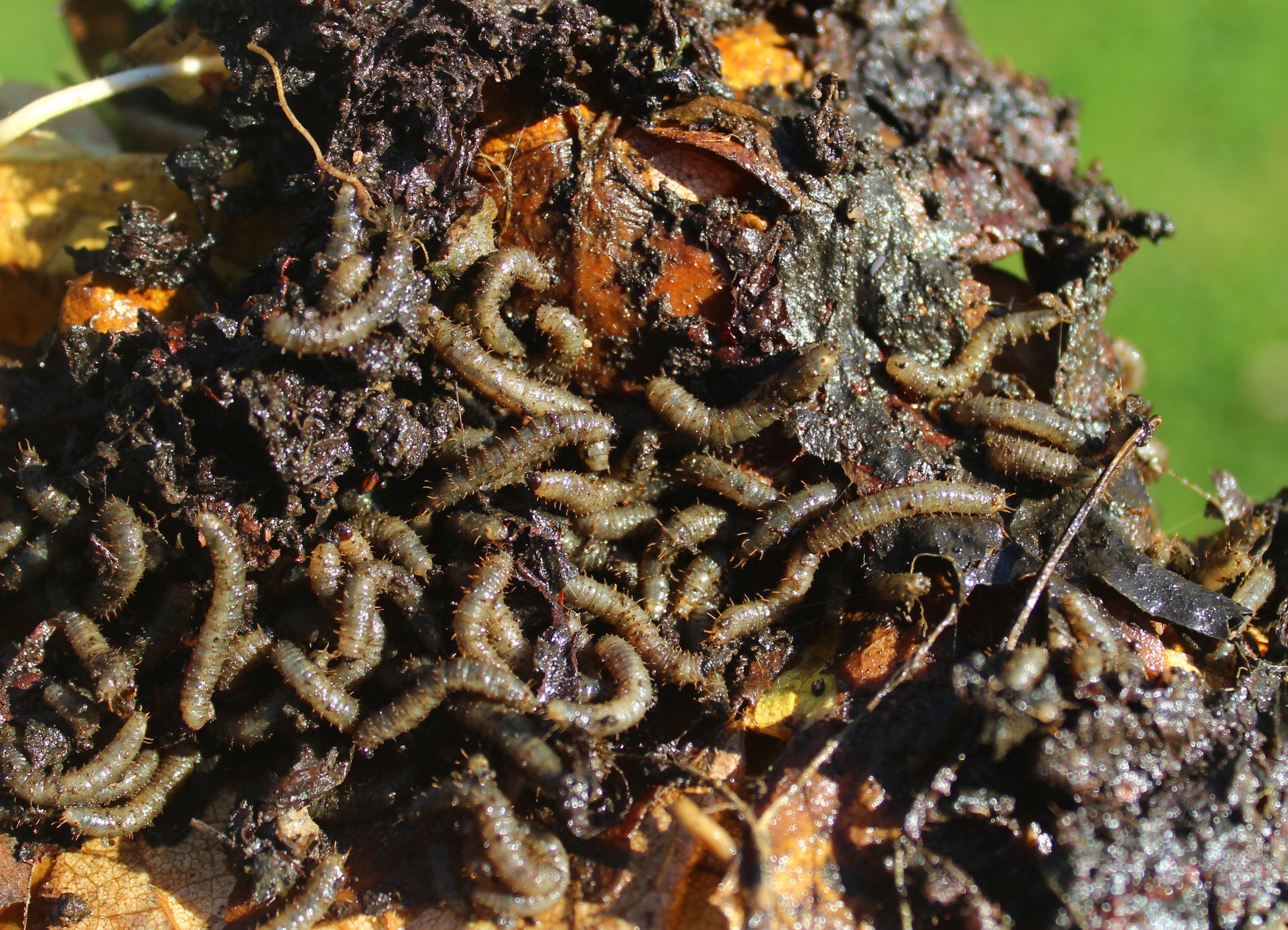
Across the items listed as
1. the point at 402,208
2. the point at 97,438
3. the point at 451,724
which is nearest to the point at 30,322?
the point at 97,438

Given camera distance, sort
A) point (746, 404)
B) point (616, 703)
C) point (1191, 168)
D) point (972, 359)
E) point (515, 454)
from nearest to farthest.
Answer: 1. point (616, 703)
2. point (515, 454)
3. point (746, 404)
4. point (972, 359)
5. point (1191, 168)

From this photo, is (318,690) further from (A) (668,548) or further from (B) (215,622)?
(A) (668,548)

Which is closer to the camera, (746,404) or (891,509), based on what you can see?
(891,509)

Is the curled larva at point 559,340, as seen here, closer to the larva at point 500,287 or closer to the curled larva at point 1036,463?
the larva at point 500,287

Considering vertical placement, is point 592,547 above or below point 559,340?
below

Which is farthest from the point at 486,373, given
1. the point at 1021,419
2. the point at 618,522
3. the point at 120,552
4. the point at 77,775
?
the point at 1021,419

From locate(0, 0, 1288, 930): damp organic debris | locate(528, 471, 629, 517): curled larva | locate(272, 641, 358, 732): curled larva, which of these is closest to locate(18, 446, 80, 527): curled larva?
locate(0, 0, 1288, 930): damp organic debris
